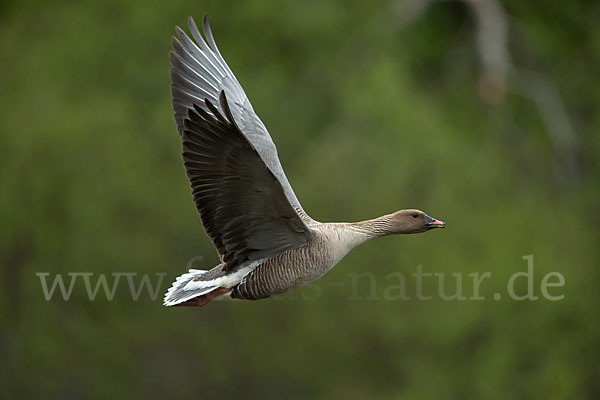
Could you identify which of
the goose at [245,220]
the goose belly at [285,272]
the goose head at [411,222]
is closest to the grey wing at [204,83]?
the goose at [245,220]

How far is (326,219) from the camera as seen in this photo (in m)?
21.6

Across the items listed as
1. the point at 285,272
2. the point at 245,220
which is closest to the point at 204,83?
the point at 245,220

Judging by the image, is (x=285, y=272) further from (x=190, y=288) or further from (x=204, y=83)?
(x=204, y=83)

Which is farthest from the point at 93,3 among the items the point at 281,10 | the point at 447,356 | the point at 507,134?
the point at 447,356

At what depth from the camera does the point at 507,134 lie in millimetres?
30922

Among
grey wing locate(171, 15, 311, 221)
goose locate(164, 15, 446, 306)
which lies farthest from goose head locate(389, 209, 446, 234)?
grey wing locate(171, 15, 311, 221)

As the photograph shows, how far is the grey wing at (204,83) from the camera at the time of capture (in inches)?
396

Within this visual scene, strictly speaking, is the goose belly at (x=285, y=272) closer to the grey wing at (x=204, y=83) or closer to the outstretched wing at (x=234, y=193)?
the outstretched wing at (x=234, y=193)

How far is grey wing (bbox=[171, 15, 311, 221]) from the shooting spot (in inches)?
396

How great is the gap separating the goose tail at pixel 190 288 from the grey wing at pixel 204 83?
1.51 meters

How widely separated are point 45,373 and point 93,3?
18329 millimetres

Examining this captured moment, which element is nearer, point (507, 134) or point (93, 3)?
point (507, 134)

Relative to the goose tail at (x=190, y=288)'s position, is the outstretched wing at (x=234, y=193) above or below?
above

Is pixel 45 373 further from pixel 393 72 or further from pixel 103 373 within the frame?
pixel 393 72
